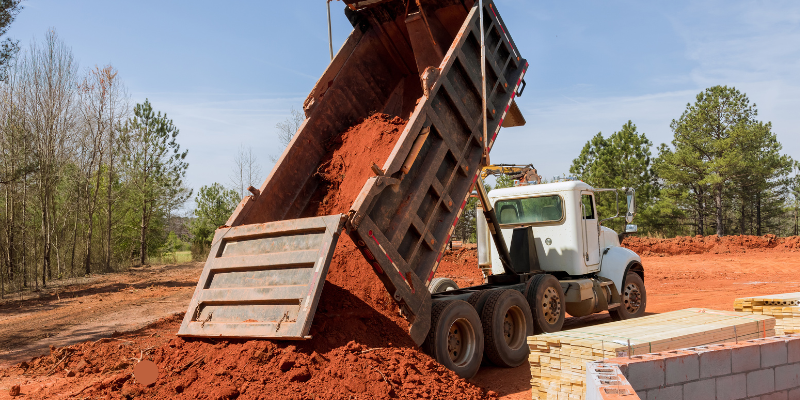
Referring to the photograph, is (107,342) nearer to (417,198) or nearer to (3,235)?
(417,198)

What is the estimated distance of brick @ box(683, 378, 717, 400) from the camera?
4000 mm

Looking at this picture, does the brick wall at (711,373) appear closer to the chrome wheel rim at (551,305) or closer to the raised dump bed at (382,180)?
the raised dump bed at (382,180)

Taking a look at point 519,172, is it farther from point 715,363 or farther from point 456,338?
point 715,363

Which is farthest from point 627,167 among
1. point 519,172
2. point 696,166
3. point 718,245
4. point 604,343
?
point 604,343

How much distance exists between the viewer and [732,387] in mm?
4250

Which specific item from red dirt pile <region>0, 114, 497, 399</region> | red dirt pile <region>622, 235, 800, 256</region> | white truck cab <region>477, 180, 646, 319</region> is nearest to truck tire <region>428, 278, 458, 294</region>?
white truck cab <region>477, 180, 646, 319</region>

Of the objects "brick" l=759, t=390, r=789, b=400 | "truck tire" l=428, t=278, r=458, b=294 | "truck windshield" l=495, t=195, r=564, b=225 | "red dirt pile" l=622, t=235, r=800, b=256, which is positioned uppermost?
"truck windshield" l=495, t=195, r=564, b=225

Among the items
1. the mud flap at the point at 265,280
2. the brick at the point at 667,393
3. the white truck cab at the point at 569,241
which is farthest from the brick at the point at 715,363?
the white truck cab at the point at 569,241

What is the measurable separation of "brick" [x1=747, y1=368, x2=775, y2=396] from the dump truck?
8.38 feet

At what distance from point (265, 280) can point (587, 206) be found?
6086 millimetres

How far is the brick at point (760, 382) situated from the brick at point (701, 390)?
1.55 feet

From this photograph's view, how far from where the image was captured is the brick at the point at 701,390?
400 centimetres

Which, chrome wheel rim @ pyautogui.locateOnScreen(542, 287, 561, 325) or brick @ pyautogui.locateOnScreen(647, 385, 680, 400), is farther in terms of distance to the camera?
chrome wheel rim @ pyautogui.locateOnScreen(542, 287, 561, 325)

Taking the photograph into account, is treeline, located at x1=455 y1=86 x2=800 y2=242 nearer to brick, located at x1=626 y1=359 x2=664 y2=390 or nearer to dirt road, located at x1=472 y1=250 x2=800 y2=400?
dirt road, located at x1=472 y1=250 x2=800 y2=400
